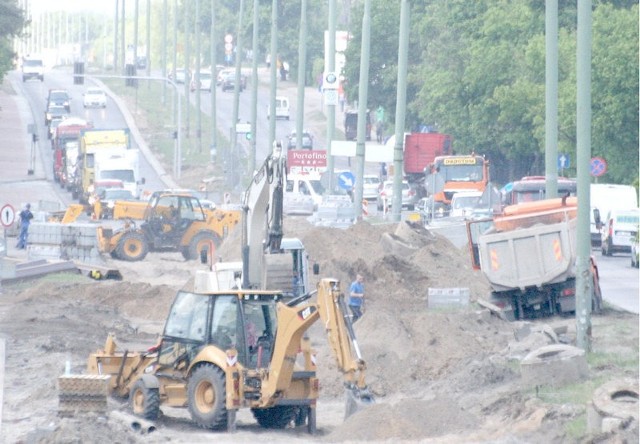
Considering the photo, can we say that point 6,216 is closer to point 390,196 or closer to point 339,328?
point 339,328

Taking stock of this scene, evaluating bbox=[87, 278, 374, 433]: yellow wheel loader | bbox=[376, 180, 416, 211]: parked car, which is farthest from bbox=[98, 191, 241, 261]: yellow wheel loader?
bbox=[87, 278, 374, 433]: yellow wheel loader

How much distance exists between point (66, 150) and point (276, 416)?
60.5 metres

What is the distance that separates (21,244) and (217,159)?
38376mm

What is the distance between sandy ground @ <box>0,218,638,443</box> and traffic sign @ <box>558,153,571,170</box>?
1596 centimetres

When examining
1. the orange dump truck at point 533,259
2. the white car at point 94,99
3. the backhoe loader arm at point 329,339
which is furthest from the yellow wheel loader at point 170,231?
the white car at point 94,99

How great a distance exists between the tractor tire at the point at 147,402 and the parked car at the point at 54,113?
268 feet

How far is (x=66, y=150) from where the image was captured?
78.6 m

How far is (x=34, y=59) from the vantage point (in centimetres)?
13050

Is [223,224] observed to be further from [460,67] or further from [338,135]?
[338,135]

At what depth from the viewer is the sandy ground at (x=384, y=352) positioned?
1775 centimetres

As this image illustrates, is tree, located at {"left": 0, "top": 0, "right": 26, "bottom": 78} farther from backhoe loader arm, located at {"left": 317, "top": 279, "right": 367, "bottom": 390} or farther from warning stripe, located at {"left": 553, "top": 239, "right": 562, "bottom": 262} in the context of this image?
backhoe loader arm, located at {"left": 317, "top": 279, "right": 367, "bottom": 390}

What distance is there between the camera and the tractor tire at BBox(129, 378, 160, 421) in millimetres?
19625

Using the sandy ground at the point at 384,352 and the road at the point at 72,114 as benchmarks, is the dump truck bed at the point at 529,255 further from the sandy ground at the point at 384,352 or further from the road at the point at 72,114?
the road at the point at 72,114

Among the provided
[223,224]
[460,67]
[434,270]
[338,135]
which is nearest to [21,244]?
[223,224]
